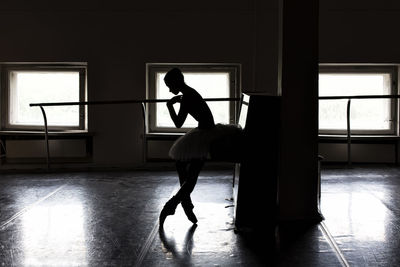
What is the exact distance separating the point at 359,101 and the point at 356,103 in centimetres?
4

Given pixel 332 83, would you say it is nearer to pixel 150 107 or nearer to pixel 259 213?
pixel 150 107

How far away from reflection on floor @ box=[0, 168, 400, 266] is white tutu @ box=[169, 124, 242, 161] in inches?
17.9

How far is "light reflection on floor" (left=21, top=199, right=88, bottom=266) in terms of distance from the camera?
3059 mm

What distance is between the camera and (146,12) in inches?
288

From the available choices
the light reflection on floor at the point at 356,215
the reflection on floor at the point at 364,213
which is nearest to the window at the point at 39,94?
the reflection on floor at the point at 364,213

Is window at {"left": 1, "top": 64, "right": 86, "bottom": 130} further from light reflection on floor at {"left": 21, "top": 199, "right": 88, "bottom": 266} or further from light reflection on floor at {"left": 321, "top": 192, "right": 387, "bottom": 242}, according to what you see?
light reflection on floor at {"left": 321, "top": 192, "right": 387, "bottom": 242}

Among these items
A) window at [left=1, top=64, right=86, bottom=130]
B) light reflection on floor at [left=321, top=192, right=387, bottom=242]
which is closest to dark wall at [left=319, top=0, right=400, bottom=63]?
light reflection on floor at [left=321, top=192, right=387, bottom=242]

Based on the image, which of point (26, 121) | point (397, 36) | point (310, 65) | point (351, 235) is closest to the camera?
point (351, 235)

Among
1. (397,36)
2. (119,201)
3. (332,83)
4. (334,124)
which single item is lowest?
(119,201)

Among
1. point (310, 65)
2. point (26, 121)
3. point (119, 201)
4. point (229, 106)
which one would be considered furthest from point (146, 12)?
point (310, 65)

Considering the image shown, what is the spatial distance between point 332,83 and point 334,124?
505 millimetres

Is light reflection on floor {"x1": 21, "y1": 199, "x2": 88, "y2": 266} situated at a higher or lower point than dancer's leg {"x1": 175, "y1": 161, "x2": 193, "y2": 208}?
lower

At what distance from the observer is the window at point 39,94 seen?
7523 millimetres

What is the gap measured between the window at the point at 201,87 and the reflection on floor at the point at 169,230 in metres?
1.85
